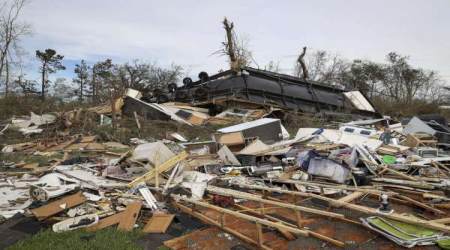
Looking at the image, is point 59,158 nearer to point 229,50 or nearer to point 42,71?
point 229,50

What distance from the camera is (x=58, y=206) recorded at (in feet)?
18.1

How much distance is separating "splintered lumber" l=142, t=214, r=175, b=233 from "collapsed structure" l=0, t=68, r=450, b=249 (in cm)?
2

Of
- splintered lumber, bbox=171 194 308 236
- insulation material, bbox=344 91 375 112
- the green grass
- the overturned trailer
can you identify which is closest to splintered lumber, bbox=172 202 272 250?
splintered lumber, bbox=171 194 308 236

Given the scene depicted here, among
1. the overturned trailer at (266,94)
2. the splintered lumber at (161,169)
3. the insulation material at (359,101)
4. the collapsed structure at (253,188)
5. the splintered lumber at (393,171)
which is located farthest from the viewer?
the insulation material at (359,101)

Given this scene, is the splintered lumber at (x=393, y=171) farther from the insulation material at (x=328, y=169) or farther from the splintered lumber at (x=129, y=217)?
the splintered lumber at (x=129, y=217)

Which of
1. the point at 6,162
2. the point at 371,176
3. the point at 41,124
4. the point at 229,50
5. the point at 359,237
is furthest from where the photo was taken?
the point at 229,50

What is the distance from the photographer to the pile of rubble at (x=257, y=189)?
186 inches

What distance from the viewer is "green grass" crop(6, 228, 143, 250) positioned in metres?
4.38

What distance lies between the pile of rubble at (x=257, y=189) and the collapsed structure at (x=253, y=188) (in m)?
0.02

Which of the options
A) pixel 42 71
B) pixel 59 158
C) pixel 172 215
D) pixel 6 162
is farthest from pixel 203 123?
pixel 42 71

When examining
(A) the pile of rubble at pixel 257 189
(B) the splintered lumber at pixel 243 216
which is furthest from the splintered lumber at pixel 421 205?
(B) the splintered lumber at pixel 243 216

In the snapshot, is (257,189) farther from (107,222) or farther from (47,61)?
(47,61)

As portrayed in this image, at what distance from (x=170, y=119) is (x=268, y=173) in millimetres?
8116

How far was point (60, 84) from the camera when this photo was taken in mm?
29234
